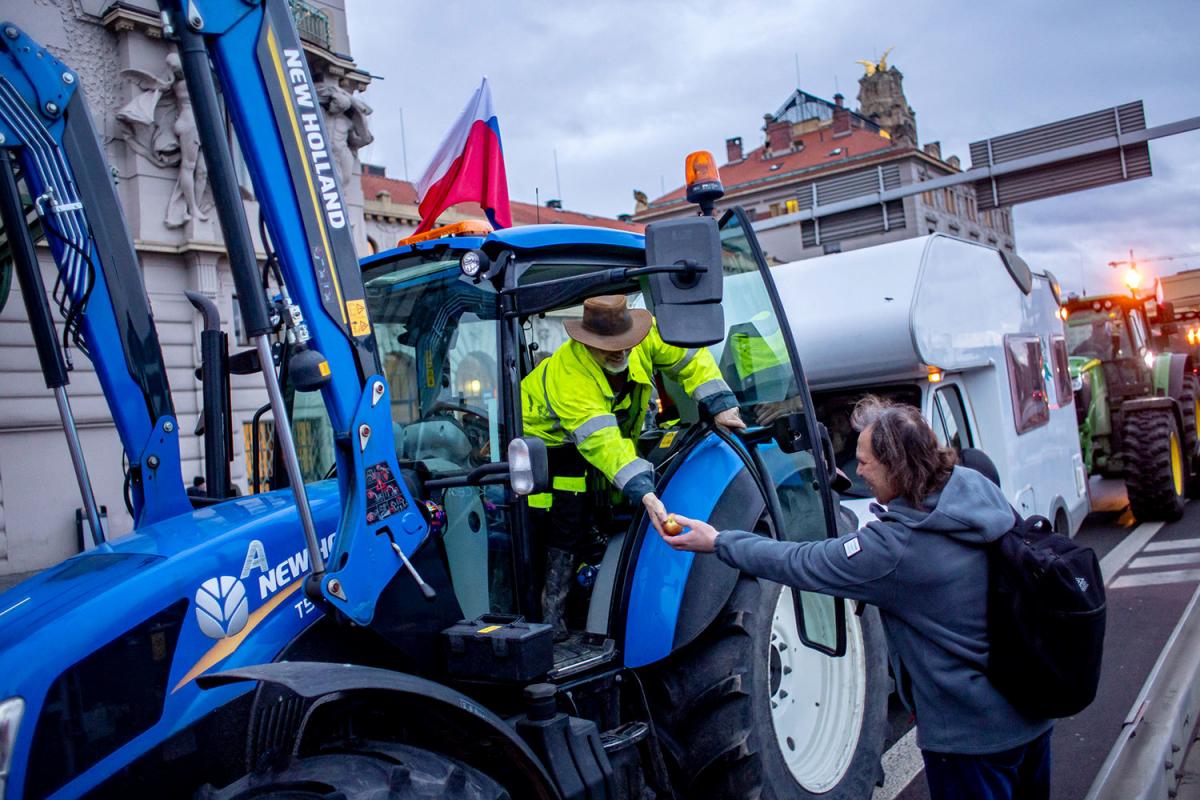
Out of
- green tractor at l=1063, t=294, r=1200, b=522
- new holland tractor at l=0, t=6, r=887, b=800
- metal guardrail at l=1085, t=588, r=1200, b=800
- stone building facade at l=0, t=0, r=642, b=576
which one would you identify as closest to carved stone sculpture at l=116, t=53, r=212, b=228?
stone building facade at l=0, t=0, r=642, b=576

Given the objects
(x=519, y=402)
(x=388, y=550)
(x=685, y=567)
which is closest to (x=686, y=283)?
(x=519, y=402)

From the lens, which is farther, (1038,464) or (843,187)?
(843,187)

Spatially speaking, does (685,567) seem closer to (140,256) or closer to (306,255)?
(306,255)

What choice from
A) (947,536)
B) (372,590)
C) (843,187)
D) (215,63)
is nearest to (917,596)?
(947,536)

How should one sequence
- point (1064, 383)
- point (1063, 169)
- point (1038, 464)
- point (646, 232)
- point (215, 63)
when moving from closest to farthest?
point (215, 63)
point (646, 232)
point (1038, 464)
point (1064, 383)
point (1063, 169)

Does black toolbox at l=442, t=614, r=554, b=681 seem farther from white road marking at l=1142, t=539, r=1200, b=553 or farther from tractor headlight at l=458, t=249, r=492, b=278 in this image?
white road marking at l=1142, t=539, r=1200, b=553

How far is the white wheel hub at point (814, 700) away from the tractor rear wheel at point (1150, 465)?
7420 millimetres

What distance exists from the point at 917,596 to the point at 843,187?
13080 mm

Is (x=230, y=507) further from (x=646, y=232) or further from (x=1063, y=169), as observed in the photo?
(x=1063, y=169)

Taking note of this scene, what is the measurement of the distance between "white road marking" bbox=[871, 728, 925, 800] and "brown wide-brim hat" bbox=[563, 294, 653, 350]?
2.45 meters

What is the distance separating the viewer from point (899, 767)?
15.4ft

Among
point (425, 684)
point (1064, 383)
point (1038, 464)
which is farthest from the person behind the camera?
point (1064, 383)

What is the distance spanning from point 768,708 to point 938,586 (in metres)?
0.97

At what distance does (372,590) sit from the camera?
257cm
